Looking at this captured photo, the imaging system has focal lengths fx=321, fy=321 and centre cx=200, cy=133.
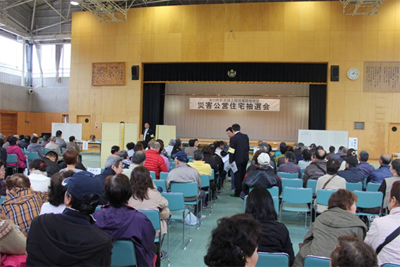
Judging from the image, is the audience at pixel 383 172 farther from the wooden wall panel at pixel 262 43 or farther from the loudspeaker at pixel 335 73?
the loudspeaker at pixel 335 73

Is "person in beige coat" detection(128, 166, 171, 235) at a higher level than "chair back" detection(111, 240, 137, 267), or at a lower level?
higher

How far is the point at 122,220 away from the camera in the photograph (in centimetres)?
237

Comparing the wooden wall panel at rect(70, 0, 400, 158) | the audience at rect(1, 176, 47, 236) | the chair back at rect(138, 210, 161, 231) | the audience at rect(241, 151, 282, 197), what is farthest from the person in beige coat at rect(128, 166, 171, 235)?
the wooden wall panel at rect(70, 0, 400, 158)

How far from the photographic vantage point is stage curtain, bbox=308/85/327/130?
573 inches

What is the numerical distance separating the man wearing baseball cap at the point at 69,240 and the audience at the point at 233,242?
701mm

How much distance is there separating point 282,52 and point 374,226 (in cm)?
1269

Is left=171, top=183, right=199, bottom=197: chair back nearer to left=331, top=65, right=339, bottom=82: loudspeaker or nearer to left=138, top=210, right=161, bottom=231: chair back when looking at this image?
left=138, top=210, right=161, bottom=231: chair back

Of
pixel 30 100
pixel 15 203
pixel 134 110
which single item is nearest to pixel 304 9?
pixel 134 110

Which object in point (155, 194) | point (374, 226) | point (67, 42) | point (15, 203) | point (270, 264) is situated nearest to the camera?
point (270, 264)

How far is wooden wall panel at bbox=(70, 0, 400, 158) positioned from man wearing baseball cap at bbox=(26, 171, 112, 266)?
13.4m

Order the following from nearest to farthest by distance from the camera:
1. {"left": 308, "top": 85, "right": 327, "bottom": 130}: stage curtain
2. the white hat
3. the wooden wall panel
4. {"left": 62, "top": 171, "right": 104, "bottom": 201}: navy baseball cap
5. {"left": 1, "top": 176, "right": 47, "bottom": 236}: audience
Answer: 1. {"left": 62, "top": 171, "right": 104, "bottom": 201}: navy baseball cap
2. {"left": 1, "top": 176, "right": 47, "bottom": 236}: audience
3. the white hat
4. the wooden wall panel
5. {"left": 308, "top": 85, "right": 327, "bottom": 130}: stage curtain

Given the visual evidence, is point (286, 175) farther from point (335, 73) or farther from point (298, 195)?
point (335, 73)

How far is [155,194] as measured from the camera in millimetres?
3428

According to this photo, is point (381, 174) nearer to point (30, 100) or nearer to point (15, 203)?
point (15, 203)
